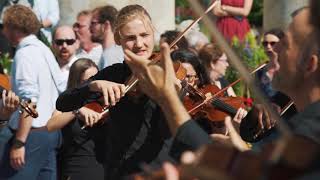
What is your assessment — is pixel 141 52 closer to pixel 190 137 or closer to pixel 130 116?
pixel 130 116

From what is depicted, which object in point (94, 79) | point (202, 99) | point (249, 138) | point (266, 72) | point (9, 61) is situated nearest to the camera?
point (249, 138)

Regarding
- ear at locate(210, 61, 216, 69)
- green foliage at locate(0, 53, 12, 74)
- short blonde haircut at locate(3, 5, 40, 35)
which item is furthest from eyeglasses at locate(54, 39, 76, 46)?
green foliage at locate(0, 53, 12, 74)

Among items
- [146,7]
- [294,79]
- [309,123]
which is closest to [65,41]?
[146,7]

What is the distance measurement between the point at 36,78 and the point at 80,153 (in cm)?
91

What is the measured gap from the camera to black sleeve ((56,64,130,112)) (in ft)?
19.2

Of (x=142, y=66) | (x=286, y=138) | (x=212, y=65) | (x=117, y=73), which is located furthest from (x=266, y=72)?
(x=286, y=138)

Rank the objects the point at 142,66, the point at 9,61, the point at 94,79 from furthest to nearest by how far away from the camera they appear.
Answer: the point at 9,61
the point at 94,79
the point at 142,66

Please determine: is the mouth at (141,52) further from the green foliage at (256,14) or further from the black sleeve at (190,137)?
the green foliage at (256,14)

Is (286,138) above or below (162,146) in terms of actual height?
above

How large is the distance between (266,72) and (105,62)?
1604 mm

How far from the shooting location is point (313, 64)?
373 centimetres

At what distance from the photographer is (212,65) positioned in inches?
374

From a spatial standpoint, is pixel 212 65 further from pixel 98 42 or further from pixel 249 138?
pixel 249 138

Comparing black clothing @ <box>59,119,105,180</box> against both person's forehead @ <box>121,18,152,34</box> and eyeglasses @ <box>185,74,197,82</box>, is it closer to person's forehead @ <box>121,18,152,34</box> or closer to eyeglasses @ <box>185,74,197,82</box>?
eyeglasses @ <box>185,74,197,82</box>
